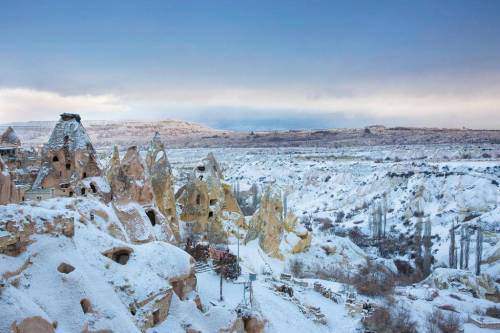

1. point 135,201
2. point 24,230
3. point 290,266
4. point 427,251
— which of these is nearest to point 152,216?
point 135,201

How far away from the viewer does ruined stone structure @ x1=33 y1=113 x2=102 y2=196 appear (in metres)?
22.8

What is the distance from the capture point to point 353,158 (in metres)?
126

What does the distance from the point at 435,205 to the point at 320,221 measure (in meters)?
18.9

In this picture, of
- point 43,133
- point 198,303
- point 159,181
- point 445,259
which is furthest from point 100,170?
point 43,133

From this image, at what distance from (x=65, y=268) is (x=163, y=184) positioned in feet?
50.4

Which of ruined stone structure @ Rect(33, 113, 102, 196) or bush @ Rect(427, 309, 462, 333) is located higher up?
ruined stone structure @ Rect(33, 113, 102, 196)

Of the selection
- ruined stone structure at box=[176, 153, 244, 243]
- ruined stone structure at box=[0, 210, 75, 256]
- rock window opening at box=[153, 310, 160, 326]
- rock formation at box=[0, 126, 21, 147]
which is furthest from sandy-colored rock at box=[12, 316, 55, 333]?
rock formation at box=[0, 126, 21, 147]

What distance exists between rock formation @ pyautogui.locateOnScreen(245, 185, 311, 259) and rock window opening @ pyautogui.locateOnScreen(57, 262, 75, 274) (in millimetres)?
22758

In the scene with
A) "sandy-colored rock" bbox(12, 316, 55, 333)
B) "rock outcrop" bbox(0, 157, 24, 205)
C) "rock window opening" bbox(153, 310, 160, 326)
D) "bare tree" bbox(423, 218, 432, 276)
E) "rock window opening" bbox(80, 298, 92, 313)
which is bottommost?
"bare tree" bbox(423, 218, 432, 276)

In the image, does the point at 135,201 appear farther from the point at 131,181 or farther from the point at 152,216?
the point at 152,216

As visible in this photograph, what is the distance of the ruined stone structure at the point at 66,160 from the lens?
22797mm

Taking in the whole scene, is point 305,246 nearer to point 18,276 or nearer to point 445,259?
point 445,259

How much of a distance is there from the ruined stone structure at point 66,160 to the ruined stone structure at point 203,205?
10.0 m

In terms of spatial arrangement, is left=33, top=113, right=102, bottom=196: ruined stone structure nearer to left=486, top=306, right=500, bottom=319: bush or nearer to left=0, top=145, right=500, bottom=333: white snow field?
left=0, top=145, right=500, bottom=333: white snow field
